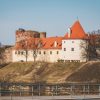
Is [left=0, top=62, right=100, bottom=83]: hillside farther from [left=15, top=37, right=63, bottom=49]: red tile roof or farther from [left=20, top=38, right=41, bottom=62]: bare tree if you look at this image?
[left=15, top=37, right=63, bottom=49]: red tile roof

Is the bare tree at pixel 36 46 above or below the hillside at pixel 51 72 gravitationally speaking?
above

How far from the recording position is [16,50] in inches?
5714

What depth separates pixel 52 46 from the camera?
14088 centimetres

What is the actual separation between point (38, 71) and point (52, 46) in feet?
74.2

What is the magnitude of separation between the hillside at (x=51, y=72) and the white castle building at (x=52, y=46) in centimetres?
779

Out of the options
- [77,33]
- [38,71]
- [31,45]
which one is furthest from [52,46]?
[38,71]

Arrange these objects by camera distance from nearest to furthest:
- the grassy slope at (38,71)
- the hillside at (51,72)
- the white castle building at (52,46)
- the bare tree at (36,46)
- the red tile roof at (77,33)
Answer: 1. the hillside at (51,72)
2. the grassy slope at (38,71)
3. the white castle building at (52,46)
4. the red tile roof at (77,33)
5. the bare tree at (36,46)

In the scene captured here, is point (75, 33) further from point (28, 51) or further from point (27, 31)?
point (27, 31)

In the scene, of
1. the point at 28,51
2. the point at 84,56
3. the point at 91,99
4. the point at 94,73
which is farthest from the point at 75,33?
the point at 91,99

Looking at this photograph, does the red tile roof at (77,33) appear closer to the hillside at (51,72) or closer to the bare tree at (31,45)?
the hillside at (51,72)

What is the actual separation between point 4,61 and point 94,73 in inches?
2010

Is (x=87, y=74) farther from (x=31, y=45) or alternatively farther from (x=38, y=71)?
(x=31, y=45)

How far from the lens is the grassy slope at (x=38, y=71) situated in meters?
109

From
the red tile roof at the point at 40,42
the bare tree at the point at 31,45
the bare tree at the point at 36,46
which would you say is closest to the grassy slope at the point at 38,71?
the bare tree at the point at 36,46
